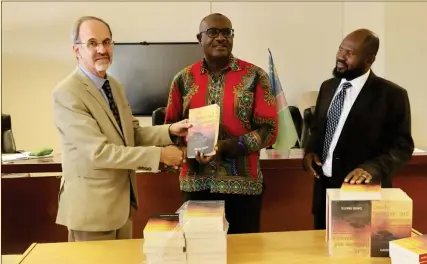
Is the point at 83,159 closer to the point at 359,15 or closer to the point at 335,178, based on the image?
the point at 335,178

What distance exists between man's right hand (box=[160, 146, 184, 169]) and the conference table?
95cm

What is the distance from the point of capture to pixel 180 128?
205 centimetres

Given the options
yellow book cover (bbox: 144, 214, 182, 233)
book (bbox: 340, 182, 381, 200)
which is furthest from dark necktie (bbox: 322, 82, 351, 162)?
yellow book cover (bbox: 144, 214, 182, 233)

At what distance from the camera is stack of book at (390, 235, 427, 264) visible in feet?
4.26

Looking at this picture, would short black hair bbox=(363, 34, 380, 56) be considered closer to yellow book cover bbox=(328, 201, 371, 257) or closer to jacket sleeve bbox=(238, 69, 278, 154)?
jacket sleeve bbox=(238, 69, 278, 154)

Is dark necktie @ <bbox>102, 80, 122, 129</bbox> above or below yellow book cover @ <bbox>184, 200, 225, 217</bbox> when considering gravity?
above

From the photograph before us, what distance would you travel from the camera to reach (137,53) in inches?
215

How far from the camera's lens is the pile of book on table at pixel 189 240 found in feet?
4.83

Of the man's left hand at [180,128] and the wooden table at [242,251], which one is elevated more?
the man's left hand at [180,128]

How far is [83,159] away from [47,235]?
1413 mm

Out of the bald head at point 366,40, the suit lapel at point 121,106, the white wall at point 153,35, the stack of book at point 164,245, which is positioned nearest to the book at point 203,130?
the suit lapel at point 121,106

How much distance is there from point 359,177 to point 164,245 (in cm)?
77

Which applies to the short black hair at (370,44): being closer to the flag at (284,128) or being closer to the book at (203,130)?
the book at (203,130)

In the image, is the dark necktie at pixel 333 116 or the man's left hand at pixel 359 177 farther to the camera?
the dark necktie at pixel 333 116
